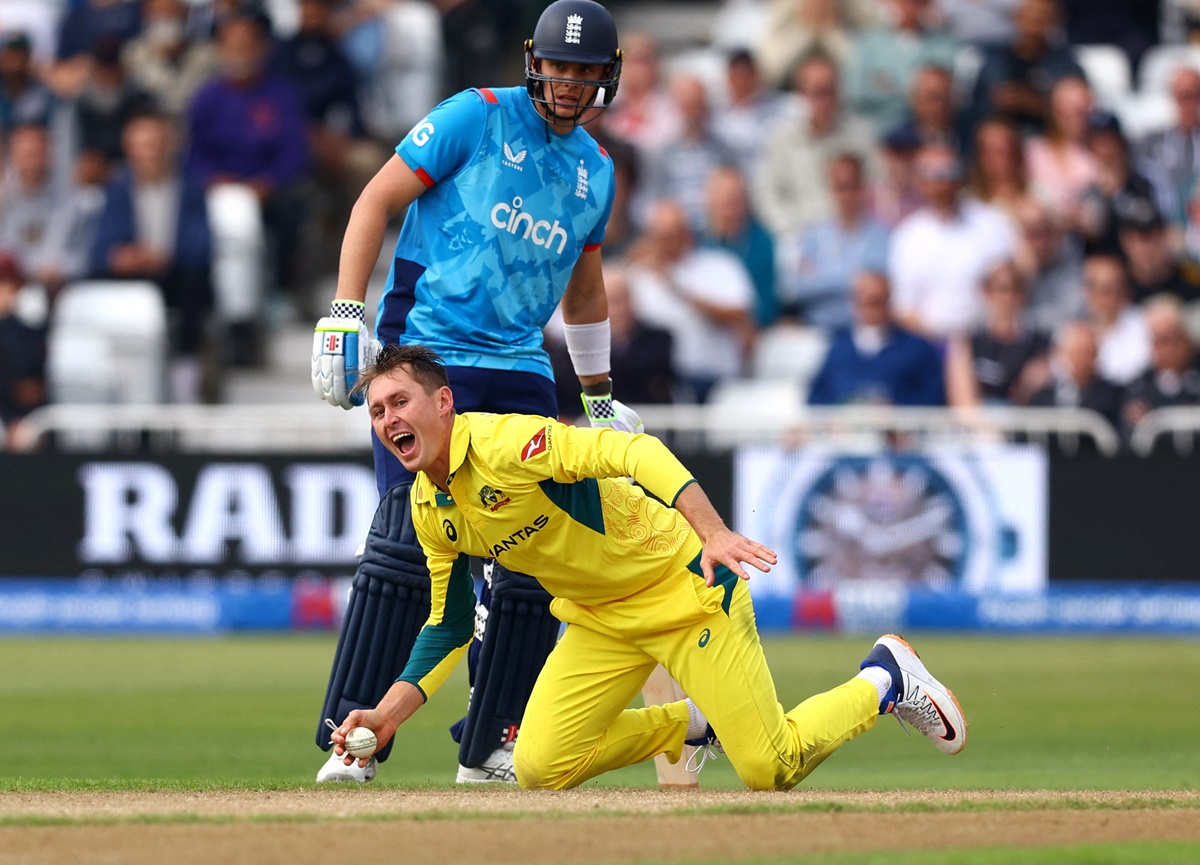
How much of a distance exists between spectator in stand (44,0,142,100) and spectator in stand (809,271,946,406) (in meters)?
6.75

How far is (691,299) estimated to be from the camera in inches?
583

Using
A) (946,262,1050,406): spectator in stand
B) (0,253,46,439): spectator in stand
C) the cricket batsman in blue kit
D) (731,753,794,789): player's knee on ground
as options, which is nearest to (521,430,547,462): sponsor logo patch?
the cricket batsman in blue kit

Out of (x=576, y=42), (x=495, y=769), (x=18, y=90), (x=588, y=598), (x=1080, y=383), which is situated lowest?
(x=495, y=769)

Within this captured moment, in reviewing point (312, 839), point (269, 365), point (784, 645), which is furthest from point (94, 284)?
point (312, 839)

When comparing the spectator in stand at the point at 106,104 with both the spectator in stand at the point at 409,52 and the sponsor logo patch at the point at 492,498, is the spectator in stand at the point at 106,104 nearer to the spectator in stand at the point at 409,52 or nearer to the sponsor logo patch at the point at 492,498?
the spectator in stand at the point at 409,52

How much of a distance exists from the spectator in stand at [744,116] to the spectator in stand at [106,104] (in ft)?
15.6

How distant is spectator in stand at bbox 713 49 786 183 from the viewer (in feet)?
53.2

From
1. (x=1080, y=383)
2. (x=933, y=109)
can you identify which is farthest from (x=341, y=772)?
(x=933, y=109)

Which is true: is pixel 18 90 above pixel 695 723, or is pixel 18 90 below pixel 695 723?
above

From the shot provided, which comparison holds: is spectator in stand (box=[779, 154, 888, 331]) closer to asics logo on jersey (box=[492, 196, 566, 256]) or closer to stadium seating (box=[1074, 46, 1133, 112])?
stadium seating (box=[1074, 46, 1133, 112])

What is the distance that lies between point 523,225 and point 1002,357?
7.98m

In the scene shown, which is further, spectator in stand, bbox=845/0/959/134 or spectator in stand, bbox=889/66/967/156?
spectator in stand, bbox=845/0/959/134

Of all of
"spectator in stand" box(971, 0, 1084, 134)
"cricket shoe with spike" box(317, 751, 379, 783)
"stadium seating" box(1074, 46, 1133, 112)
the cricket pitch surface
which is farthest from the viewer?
"stadium seating" box(1074, 46, 1133, 112)

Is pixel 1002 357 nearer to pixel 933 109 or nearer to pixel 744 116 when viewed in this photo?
pixel 933 109
